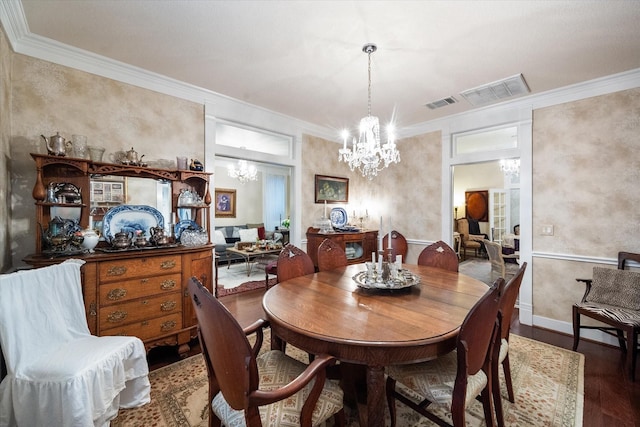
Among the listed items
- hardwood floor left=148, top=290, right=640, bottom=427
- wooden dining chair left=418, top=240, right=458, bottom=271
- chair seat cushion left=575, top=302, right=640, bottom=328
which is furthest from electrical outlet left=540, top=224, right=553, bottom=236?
wooden dining chair left=418, top=240, right=458, bottom=271

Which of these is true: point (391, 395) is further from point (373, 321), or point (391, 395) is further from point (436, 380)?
point (373, 321)

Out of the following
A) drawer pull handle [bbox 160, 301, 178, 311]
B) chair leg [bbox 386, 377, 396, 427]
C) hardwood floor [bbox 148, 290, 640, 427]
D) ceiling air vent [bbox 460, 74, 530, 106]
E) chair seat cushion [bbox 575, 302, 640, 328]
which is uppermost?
ceiling air vent [bbox 460, 74, 530, 106]

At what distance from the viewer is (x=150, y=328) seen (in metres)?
2.34

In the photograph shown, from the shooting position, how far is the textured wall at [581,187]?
272cm

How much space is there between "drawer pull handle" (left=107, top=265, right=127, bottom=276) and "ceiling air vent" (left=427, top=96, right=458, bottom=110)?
3730 mm

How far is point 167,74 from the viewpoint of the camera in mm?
2783

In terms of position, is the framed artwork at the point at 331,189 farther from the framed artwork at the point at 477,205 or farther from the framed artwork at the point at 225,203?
the framed artwork at the point at 477,205

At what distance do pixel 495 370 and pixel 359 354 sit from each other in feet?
3.23

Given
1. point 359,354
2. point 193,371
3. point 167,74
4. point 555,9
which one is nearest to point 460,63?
point 555,9

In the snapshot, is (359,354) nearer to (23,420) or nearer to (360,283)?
(360,283)

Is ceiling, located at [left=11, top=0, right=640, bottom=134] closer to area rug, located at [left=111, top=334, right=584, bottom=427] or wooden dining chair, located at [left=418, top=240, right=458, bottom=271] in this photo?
wooden dining chair, located at [left=418, top=240, right=458, bottom=271]

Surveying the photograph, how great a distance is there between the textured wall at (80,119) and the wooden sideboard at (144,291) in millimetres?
658

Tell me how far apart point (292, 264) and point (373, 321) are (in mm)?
1143

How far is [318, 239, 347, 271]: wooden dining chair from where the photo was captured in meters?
2.74
